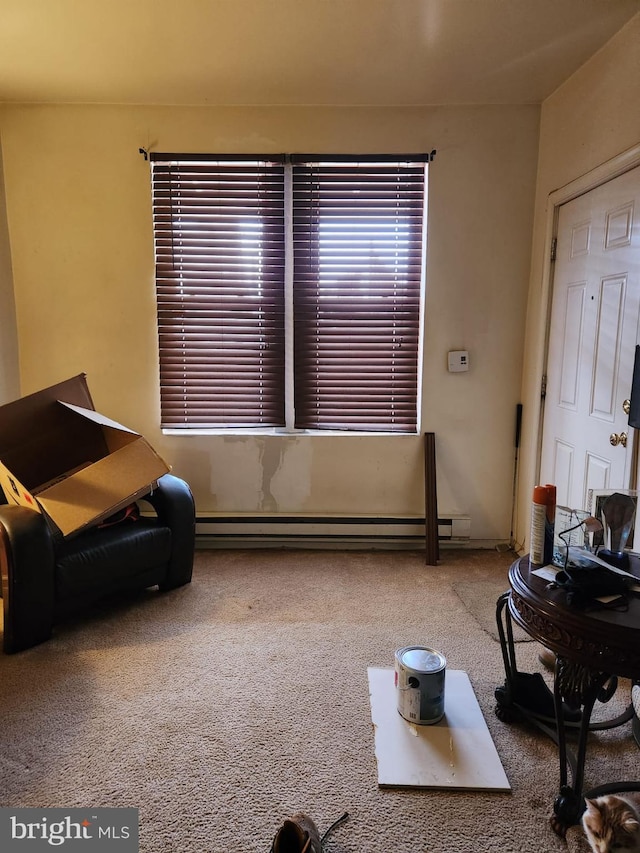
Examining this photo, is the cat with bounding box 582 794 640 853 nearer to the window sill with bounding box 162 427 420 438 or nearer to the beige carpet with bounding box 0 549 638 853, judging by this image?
the beige carpet with bounding box 0 549 638 853

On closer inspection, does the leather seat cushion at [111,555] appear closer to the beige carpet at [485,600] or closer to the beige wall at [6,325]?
the beige wall at [6,325]

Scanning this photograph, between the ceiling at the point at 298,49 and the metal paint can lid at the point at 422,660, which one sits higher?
the ceiling at the point at 298,49

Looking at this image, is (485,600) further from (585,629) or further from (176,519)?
(176,519)

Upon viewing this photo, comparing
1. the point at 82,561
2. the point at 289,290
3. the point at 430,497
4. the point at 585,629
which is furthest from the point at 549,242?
the point at 82,561

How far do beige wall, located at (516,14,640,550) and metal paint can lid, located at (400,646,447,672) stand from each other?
1591 millimetres

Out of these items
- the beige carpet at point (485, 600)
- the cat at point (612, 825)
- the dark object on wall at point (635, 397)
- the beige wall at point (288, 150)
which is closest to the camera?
the cat at point (612, 825)

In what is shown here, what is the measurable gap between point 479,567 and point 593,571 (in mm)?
1709

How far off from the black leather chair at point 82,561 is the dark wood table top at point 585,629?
1741 millimetres

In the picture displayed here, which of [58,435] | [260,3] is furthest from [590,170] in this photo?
[58,435]

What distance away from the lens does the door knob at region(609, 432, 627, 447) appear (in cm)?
218

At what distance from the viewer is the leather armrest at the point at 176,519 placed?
258 centimetres

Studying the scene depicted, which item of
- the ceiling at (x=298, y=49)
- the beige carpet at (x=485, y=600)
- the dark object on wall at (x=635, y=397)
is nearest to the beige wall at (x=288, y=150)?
the ceiling at (x=298, y=49)

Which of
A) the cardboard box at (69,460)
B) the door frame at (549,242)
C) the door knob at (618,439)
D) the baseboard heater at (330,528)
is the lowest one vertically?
the baseboard heater at (330,528)

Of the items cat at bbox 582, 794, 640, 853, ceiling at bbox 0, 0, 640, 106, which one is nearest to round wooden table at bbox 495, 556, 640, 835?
cat at bbox 582, 794, 640, 853
